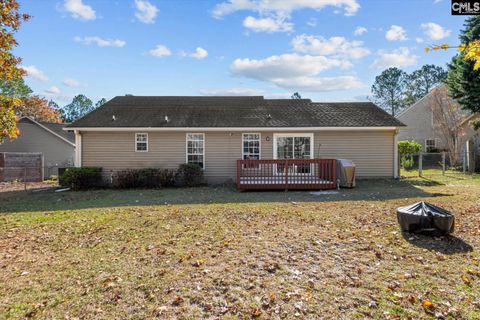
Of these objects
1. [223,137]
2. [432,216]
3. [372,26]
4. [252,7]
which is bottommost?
[432,216]

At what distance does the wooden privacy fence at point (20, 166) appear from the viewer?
694 inches

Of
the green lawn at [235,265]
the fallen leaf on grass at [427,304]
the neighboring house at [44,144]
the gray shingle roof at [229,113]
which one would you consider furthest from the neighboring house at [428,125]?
the neighboring house at [44,144]

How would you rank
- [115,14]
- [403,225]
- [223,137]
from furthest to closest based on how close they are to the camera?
[223,137], [115,14], [403,225]

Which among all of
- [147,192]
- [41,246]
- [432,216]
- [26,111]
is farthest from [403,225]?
[26,111]

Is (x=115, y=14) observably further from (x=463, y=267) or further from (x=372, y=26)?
(x=463, y=267)

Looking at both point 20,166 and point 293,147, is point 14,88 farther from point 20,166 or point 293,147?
point 293,147

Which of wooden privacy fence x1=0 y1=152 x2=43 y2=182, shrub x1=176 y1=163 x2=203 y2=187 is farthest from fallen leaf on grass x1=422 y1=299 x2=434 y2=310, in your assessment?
wooden privacy fence x1=0 y1=152 x2=43 y2=182

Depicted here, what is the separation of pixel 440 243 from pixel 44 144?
26863 millimetres

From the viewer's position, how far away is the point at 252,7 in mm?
13047

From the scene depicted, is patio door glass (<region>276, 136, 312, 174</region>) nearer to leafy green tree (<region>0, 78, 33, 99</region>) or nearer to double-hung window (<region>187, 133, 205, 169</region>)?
double-hung window (<region>187, 133, 205, 169</region>)

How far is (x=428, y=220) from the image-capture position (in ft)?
17.0

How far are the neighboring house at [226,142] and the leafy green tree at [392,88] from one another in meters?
45.7

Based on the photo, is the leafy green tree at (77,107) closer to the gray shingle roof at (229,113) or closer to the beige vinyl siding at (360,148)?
the gray shingle roof at (229,113)

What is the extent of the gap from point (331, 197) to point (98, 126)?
10600mm
